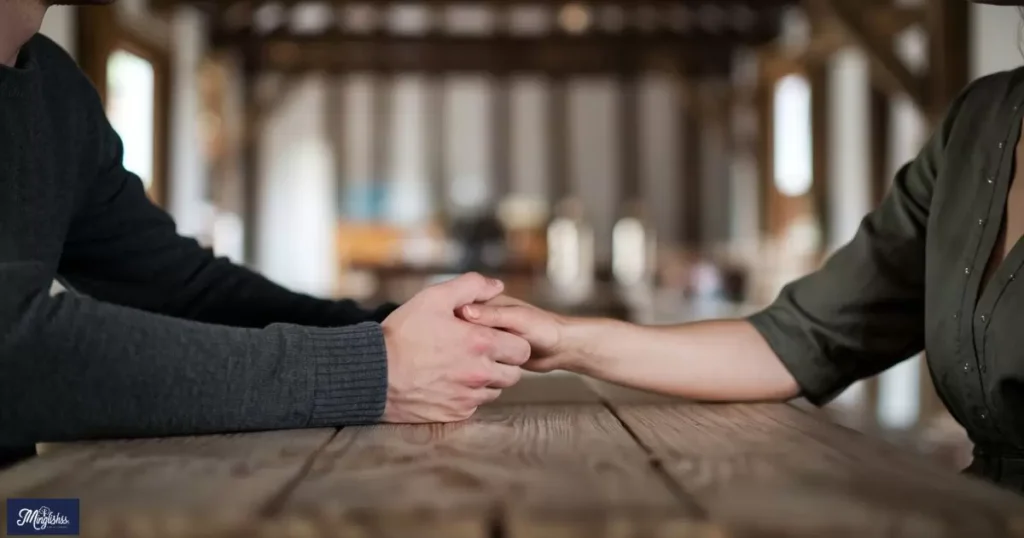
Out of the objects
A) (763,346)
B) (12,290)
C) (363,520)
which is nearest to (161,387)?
(12,290)

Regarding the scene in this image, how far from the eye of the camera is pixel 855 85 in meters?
8.05

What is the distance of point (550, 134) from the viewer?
1373 centimetres

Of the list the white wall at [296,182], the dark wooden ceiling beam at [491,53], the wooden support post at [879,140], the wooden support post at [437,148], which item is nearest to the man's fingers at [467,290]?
the wooden support post at [879,140]

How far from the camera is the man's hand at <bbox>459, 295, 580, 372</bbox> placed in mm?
1427

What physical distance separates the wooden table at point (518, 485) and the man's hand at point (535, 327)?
252mm

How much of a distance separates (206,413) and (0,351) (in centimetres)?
21

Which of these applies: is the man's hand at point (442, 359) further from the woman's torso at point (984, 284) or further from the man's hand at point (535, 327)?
the woman's torso at point (984, 284)

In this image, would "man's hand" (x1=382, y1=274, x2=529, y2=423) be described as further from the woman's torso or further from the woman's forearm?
the woman's torso

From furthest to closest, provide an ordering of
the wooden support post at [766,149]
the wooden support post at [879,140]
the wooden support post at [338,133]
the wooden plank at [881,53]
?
the wooden support post at [338,133]
the wooden support post at [766,149]
the wooden support post at [879,140]
the wooden plank at [881,53]

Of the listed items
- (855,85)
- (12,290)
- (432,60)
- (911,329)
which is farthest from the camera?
(432,60)

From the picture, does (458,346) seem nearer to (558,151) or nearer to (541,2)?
(541,2)

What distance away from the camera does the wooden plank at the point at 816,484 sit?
2.32ft

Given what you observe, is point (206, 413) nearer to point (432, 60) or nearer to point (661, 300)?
point (661, 300)

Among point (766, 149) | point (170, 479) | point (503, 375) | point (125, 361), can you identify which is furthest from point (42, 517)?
point (766, 149)
